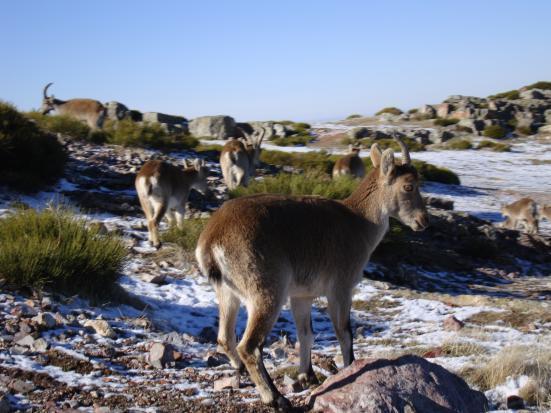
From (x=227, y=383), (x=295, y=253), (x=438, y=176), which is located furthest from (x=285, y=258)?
(x=438, y=176)

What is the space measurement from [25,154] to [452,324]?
12.1 metres

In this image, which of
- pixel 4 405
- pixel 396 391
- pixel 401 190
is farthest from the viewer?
pixel 401 190

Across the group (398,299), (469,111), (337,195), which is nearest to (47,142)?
(337,195)

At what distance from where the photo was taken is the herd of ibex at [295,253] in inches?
203

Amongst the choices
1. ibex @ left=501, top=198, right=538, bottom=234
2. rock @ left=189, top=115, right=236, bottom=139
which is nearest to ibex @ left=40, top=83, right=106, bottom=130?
rock @ left=189, top=115, right=236, bottom=139

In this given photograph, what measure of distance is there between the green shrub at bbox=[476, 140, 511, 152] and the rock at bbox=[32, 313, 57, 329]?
34224 millimetres

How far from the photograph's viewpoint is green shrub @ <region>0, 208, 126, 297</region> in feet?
26.7

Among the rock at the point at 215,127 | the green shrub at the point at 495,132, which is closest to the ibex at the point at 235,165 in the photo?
the rock at the point at 215,127

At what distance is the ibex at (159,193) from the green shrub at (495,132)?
32.4 meters

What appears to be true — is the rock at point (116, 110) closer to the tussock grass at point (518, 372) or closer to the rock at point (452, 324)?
the rock at point (452, 324)

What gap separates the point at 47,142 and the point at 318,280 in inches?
531

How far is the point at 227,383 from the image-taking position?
5832mm

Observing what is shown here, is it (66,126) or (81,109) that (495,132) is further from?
(66,126)

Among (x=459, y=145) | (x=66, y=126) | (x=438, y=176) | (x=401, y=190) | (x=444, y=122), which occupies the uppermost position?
(x=66, y=126)
